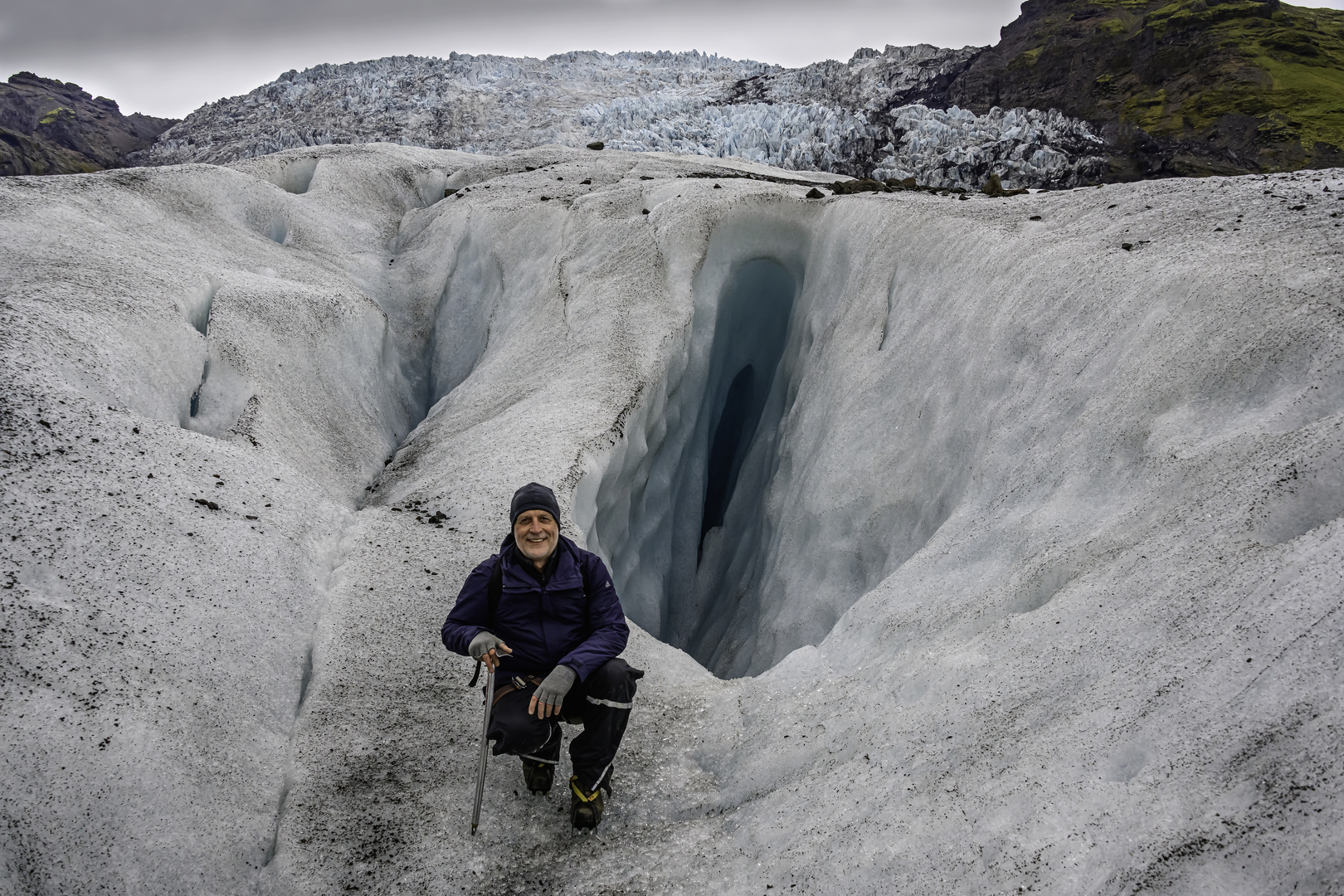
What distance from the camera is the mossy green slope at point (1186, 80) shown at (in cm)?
2683

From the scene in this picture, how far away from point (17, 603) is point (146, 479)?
52.3 inches

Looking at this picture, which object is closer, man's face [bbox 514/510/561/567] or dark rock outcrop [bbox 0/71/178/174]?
man's face [bbox 514/510/561/567]

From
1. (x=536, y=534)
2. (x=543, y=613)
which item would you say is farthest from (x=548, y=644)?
(x=536, y=534)

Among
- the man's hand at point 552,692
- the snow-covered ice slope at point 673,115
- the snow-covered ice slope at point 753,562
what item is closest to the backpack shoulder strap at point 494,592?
the man's hand at point 552,692

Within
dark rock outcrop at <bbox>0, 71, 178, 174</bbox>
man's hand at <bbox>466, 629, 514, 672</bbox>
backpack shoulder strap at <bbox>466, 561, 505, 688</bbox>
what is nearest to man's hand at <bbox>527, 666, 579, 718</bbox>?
man's hand at <bbox>466, 629, 514, 672</bbox>

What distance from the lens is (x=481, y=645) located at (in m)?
3.64

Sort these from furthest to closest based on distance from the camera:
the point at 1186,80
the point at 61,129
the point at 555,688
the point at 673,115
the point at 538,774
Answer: the point at 61,129, the point at 1186,80, the point at 673,115, the point at 538,774, the point at 555,688

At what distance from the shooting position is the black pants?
363 centimetres

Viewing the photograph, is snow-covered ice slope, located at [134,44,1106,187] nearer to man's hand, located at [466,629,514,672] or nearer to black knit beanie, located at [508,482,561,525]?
black knit beanie, located at [508,482,561,525]

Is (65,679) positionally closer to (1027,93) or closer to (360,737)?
(360,737)

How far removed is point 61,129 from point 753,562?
52.2m

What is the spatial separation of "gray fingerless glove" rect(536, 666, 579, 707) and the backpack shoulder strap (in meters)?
0.44

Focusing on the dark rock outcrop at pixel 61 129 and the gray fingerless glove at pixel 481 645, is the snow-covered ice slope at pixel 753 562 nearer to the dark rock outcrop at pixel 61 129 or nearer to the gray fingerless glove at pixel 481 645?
the gray fingerless glove at pixel 481 645

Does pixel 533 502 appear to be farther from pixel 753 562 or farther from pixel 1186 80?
pixel 1186 80
